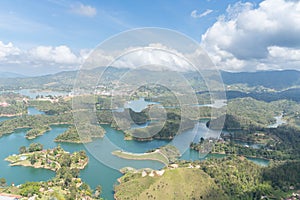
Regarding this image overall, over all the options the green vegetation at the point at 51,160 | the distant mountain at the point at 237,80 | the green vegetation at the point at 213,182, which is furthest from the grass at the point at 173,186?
the distant mountain at the point at 237,80

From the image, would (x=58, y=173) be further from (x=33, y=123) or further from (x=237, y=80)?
(x=237, y=80)

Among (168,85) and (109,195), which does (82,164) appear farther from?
(168,85)

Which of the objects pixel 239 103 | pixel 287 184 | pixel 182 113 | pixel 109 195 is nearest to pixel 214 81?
pixel 182 113

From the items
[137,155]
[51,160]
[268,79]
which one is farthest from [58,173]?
[268,79]

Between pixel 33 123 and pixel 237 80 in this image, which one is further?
Result: pixel 237 80

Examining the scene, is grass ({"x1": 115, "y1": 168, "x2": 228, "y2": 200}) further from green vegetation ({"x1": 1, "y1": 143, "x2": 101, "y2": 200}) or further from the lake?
green vegetation ({"x1": 1, "y1": 143, "x2": 101, "y2": 200})

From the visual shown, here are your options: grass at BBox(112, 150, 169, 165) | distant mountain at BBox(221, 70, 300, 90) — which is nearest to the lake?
grass at BBox(112, 150, 169, 165)

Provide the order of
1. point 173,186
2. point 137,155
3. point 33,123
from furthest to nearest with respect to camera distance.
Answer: point 33,123
point 173,186
point 137,155

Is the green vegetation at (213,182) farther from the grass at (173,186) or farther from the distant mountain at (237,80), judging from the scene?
the distant mountain at (237,80)

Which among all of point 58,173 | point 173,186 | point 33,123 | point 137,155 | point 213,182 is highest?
point 137,155
